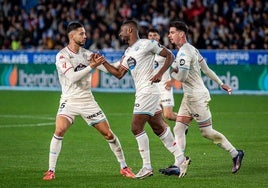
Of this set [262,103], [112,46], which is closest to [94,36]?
[112,46]

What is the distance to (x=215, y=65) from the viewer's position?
102ft

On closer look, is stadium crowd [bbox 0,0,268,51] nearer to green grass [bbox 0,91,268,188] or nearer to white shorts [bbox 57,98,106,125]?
green grass [bbox 0,91,268,188]

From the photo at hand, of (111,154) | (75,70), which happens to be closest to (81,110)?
(75,70)

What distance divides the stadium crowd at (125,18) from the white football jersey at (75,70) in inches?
702

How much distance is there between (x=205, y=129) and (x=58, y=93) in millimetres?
19570

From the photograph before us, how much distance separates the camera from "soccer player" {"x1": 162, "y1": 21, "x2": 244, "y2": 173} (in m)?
13.3

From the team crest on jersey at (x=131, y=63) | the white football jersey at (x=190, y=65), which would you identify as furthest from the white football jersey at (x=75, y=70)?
the white football jersey at (x=190, y=65)

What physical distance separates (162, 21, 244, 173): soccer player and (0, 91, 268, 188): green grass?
1.41ft

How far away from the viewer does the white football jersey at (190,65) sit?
13055 mm

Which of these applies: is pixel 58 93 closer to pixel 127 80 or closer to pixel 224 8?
pixel 127 80

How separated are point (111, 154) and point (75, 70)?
10.9 feet

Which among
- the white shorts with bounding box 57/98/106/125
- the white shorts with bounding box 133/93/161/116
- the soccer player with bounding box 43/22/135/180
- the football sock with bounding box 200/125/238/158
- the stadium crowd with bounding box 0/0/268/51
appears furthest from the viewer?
the stadium crowd with bounding box 0/0/268/51

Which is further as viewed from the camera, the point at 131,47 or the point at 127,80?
the point at 127,80

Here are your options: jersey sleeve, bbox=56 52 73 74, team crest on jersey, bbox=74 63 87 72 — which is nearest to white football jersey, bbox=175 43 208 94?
team crest on jersey, bbox=74 63 87 72
